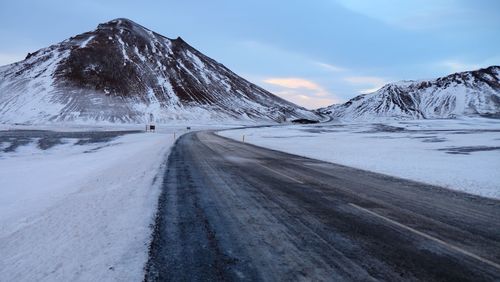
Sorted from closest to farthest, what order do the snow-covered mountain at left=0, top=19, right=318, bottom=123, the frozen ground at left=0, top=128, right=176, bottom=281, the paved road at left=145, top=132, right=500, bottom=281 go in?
1. the frozen ground at left=0, top=128, right=176, bottom=281
2. the paved road at left=145, top=132, right=500, bottom=281
3. the snow-covered mountain at left=0, top=19, right=318, bottom=123

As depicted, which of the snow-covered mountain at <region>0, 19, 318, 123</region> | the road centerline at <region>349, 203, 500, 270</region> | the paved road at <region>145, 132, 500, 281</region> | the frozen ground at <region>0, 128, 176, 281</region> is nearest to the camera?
the frozen ground at <region>0, 128, 176, 281</region>

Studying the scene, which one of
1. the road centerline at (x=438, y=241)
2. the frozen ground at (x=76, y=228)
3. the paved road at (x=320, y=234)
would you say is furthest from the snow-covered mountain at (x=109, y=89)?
the road centerline at (x=438, y=241)

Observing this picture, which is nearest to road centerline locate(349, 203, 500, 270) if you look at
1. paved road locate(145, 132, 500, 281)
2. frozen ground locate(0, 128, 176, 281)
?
paved road locate(145, 132, 500, 281)

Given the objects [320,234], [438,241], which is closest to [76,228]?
[320,234]

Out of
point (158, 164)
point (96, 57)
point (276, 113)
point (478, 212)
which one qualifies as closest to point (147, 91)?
point (96, 57)

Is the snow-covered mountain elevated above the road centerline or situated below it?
above

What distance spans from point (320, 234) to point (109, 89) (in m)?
164

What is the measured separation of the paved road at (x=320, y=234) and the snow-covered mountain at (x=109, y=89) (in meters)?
129

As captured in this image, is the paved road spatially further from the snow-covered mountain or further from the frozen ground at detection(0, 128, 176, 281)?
the snow-covered mountain

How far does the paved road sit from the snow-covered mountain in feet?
425

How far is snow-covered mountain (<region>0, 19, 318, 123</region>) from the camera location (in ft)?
448

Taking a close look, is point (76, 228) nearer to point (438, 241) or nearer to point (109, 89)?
point (438, 241)

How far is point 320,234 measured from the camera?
21.0 ft

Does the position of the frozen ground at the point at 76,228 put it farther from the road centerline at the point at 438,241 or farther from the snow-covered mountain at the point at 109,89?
the snow-covered mountain at the point at 109,89
